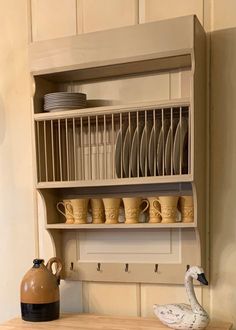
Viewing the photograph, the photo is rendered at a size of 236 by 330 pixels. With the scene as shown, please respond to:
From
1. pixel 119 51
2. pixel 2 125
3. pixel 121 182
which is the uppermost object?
pixel 119 51

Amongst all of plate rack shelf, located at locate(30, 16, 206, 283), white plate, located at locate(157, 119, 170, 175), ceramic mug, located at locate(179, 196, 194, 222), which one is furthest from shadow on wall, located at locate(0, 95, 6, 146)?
ceramic mug, located at locate(179, 196, 194, 222)

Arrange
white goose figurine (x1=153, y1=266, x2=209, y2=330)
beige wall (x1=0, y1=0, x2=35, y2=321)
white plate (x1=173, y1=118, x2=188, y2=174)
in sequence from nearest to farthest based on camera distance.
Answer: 1. white goose figurine (x1=153, y1=266, x2=209, y2=330)
2. white plate (x1=173, y1=118, x2=188, y2=174)
3. beige wall (x1=0, y1=0, x2=35, y2=321)

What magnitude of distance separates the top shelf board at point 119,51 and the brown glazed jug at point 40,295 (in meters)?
0.78

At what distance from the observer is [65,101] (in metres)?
1.68

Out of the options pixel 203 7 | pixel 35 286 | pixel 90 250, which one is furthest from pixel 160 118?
pixel 35 286

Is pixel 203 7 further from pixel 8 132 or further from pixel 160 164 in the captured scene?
pixel 8 132

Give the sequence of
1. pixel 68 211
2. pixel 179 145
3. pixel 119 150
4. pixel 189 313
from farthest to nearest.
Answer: pixel 68 211, pixel 119 150, pixel 179 145, pixel 189 313

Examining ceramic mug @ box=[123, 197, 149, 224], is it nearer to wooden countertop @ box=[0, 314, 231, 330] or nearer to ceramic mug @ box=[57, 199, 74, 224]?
ceramic mug @ box=[57, 199, 74, 224]

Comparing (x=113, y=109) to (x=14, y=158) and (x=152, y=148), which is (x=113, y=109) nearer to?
(x=152, y=148)

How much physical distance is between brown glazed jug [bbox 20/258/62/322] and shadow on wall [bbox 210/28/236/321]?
61 centimetres

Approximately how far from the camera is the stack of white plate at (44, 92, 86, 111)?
1.69 metres

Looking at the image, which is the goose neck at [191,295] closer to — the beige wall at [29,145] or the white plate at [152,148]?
the beige wall at [29,145]

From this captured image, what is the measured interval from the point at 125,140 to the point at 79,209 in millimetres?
335

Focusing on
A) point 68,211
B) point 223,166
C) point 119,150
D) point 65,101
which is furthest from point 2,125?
point 223,166
